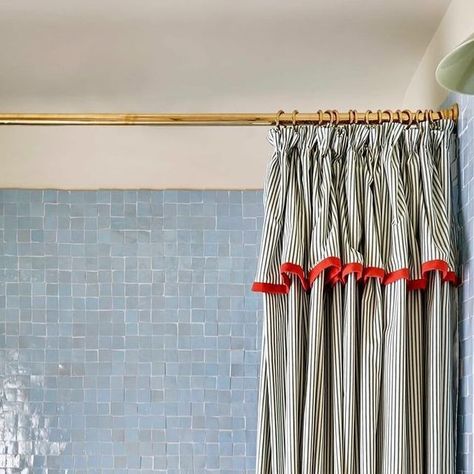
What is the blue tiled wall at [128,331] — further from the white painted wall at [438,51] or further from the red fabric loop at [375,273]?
the red fabric loop at [375,273]

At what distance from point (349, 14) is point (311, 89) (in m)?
0.52

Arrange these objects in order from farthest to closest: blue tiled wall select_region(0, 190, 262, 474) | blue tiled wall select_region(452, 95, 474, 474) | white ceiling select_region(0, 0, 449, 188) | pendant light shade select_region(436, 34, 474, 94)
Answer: blue tiled wall select_region(0, 190, 262, 474), white ceiling select_region(0, 0, 449, 188), blue tiled wall select_region(452, 95, 474, 474), pendant light shade select_region(436, 34, 474, 94)

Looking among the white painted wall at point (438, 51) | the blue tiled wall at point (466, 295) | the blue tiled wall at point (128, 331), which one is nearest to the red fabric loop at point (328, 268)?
the blue tiled wall at point (466, 295)

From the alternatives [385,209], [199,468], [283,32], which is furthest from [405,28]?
[199,468]

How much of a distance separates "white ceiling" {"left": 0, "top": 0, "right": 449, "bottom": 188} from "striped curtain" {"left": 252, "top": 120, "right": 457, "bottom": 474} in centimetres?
34

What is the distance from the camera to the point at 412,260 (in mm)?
2186

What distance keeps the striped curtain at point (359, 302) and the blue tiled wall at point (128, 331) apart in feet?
2.21

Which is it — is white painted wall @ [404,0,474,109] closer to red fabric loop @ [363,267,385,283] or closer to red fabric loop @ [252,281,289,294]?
red fabric loop @ [363,267,385,283]

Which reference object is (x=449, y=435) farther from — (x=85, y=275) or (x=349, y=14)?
(x=85, y=275)

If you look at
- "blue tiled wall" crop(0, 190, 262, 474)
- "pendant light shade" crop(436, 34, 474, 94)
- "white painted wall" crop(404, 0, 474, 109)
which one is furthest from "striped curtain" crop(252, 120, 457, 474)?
"pendant light shade" crop(436, 34, 474, 94)

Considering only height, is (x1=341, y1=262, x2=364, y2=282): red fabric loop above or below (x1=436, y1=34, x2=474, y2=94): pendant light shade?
below

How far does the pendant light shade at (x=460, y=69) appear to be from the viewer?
4.21 feet

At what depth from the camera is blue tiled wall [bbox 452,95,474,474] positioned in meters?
2.10

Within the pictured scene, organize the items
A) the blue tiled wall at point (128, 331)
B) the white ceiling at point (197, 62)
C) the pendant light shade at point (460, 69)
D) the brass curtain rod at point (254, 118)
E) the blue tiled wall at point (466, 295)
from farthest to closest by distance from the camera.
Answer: the blue tiled wall at point (128, 331) → the white ceiling at point (197, 62) → the brass curtain rod at point (254, 118) → the blue tiled wall at point (466, 295) → the pendant light shade at point (460, 69)
